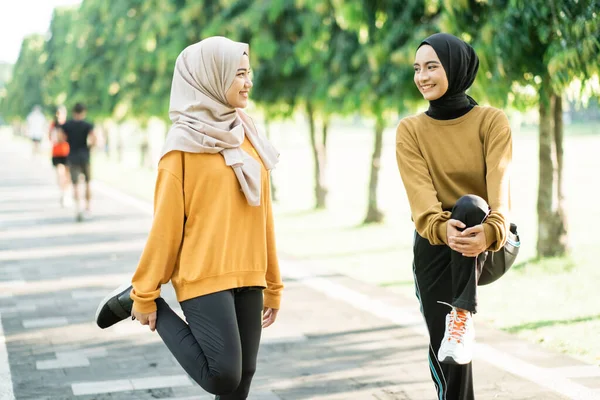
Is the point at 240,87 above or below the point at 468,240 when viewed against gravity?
above

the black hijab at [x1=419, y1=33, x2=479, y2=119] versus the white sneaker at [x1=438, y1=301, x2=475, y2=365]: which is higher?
the black hijab at [x1=419, y1=33, x2=479, y2=119]

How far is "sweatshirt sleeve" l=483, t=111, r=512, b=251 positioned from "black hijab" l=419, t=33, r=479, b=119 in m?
0.16

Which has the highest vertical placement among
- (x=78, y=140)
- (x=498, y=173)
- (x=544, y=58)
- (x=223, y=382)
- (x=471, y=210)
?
(x=544, y=58)

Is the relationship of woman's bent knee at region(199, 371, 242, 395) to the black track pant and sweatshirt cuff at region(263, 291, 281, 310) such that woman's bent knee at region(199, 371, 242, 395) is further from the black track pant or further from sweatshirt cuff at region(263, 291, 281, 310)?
the black track pant

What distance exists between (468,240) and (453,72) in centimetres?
70

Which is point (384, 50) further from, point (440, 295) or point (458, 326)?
point (458, 326)

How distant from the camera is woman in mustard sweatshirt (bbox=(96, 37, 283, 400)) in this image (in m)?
3.98

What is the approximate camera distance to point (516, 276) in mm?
10273

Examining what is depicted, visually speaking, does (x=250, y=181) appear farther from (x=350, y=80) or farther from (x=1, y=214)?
(x=1, y=214)

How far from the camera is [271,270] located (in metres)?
4.39

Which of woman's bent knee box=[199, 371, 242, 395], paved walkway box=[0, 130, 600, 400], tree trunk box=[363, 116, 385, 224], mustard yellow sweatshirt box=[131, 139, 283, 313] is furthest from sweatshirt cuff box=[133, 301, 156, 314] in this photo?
tree trunk box=[363, 116, 385, 224]

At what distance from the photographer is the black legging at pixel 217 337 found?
3975 millimetres

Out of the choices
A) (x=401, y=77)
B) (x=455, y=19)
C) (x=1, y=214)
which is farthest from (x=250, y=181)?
(x=1, y=214)

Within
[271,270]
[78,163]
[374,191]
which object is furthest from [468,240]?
[78,163]
